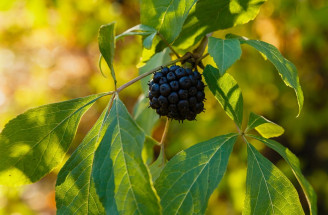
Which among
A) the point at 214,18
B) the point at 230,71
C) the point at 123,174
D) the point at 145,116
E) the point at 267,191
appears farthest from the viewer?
the point at 230,71

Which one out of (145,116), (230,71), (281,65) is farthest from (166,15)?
(230,71)

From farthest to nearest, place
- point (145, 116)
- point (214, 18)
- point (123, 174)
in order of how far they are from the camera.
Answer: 1. point (145, 116)
2. point (214, 18)
3. point (123, 174)

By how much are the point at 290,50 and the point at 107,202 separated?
321 cm

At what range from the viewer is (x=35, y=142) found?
1.06 meters

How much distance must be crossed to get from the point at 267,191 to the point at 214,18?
20.2 inches

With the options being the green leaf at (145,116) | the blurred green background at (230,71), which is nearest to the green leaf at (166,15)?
the green leaf at (145,116)

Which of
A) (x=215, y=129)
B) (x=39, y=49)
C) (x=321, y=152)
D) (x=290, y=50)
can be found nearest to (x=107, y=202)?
(x=215, y=129)

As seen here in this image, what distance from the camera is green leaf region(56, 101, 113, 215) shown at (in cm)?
95

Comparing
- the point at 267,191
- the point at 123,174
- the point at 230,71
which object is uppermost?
the point at 230,71

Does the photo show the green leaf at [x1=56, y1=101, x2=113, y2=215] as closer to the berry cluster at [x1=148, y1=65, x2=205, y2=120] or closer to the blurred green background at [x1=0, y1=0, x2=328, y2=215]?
the berry cluster at [x1=148, y1=65, x2=205, y2=120]

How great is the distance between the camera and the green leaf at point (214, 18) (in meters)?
1.17

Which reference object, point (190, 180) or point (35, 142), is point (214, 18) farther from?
point (35, 142)

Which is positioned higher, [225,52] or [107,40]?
[107,40]

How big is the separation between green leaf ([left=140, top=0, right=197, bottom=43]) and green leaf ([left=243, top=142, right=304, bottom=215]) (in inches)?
14.8
